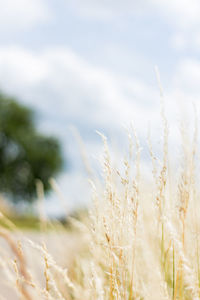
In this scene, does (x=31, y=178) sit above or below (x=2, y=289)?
above

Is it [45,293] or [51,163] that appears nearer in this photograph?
[45,293]

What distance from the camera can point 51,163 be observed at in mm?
30328

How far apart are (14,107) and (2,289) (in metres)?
28.0

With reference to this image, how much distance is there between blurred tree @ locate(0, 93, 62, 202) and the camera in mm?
29766

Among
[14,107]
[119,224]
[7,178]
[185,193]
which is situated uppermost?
[14,107]

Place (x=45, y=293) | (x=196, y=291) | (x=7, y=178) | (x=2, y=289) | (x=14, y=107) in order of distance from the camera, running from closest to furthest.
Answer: (x=196, y=291) < (x=45, y=293) < (x=2, y=289) < (x=7, y=178) < (x=14, y=107)

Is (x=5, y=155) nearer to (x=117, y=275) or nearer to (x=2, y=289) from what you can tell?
(x=2, y=289)

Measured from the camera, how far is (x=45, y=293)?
1342mm

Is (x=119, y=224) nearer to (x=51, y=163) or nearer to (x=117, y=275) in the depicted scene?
(x=117, y=275)

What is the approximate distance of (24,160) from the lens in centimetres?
3044

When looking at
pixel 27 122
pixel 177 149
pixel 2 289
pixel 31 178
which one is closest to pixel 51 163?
pixel 31 178

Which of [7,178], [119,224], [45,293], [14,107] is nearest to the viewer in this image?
[45,293]

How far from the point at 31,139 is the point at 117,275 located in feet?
96.0

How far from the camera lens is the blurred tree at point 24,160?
29.8 meters
